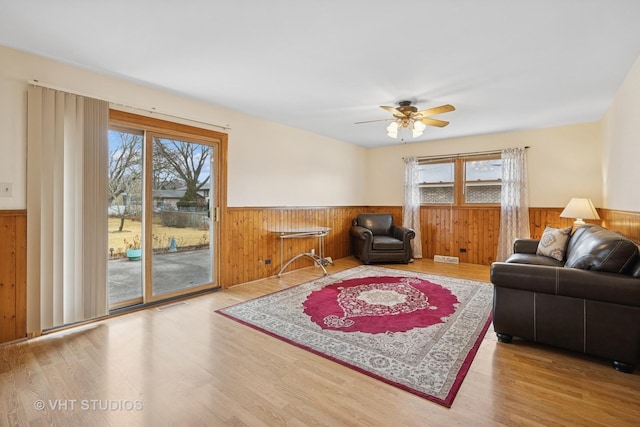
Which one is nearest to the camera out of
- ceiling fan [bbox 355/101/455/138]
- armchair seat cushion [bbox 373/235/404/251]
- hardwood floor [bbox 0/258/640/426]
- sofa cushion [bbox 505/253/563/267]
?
hardwood floor [bbox 0/258/640/426]

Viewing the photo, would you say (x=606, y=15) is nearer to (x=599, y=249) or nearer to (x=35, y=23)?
(x=599, y=249)

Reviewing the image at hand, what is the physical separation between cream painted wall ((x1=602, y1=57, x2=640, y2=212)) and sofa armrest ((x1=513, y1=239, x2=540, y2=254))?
92 centimetres

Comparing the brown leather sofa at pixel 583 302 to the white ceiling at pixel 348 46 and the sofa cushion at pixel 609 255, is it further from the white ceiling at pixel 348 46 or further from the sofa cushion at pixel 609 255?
the white ceiling at pixel 348 46

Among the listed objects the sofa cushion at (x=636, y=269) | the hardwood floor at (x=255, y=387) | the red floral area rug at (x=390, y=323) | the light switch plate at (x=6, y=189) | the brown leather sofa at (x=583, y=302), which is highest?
the light switch plate at (x=6, y=189)

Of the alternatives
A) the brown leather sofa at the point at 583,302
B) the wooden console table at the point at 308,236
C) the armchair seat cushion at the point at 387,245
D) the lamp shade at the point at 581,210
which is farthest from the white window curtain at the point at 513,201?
the wooden console table at the point at 308,236

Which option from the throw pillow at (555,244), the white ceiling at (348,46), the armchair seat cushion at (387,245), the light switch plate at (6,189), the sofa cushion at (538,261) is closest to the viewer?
the white ceiling at (348,46)

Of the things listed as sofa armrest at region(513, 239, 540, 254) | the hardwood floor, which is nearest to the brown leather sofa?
the hardwood floor

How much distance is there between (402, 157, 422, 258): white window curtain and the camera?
245 inches

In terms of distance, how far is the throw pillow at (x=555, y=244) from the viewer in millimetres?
3409

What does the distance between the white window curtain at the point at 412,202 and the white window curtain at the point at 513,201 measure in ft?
4.86

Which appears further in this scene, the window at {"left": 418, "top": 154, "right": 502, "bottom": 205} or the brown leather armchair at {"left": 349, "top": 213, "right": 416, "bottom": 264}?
the window at {"left": 418, "top": 154, "right": 502, "bottom": 205}

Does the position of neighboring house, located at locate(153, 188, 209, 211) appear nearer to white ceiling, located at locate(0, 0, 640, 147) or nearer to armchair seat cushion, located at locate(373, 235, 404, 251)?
white ceiling, located at locate(0, 0, 640, 147)

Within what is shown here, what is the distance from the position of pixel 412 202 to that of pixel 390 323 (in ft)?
12.7

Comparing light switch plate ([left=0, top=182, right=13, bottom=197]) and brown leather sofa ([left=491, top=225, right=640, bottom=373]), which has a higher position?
light switch plate ([left=0, top=182, right=13, bottom=197])
